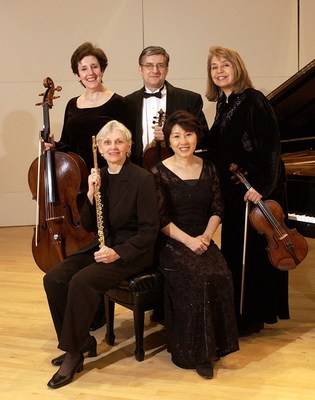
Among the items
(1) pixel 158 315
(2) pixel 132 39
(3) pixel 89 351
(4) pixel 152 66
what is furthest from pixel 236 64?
(2) pixel 132 39

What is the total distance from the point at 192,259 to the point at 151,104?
976mm

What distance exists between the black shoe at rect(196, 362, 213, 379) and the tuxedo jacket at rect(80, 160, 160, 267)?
51 cm

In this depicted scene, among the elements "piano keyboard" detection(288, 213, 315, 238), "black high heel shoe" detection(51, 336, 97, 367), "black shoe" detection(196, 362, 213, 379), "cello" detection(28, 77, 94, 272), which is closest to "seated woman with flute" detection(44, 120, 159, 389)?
"black high heel shoe" detection(51, 336, 97, 367)

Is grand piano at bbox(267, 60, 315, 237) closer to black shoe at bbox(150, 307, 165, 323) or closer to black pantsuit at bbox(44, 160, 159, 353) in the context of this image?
black pantsuit at bbox(44, 160, 159, 353)

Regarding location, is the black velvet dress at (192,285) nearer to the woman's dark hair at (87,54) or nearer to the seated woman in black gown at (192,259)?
the seated woman in black gown at (192,259)

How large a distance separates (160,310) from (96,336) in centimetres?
38

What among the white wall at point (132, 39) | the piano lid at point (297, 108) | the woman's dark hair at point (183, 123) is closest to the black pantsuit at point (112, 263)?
the woman's dark hair at point (183, 123)

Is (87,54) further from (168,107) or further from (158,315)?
(158,315)

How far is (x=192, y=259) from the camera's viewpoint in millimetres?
2834

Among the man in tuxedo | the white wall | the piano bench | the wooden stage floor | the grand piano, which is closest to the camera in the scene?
the wooden stage floor

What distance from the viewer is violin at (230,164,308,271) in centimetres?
286

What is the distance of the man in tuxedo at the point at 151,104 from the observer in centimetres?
331

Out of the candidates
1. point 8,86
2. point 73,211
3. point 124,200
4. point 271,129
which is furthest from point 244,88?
point 8,86

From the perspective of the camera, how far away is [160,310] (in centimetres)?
344
